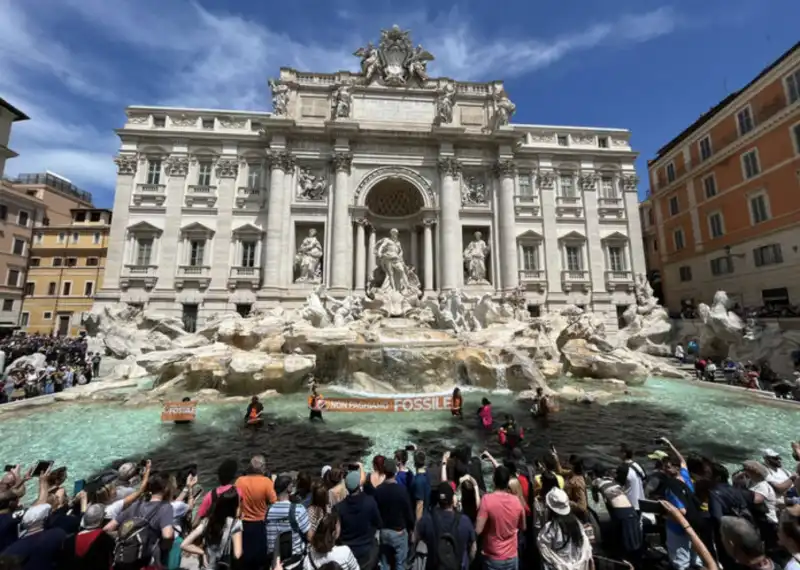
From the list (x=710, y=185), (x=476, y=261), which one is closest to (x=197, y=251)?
(x=476, y=261)

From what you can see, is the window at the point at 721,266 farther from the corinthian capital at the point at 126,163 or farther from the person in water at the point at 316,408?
the corinthian capital at the point at 126,163

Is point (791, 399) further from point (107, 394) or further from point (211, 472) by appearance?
point (107, 394)

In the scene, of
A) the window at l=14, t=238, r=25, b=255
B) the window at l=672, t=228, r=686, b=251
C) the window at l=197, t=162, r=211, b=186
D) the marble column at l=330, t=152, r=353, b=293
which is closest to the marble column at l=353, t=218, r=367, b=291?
the marble column at l=330, t=152, r=353, b=293

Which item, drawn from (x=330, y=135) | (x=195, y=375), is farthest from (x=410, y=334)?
(x=330, y=135)

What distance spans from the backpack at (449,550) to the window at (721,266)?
1095 inches

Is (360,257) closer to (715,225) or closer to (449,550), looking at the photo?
(449,550)

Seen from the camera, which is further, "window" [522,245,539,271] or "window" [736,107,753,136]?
"window" [522,245,539,271]

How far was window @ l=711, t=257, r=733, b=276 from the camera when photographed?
2262cm

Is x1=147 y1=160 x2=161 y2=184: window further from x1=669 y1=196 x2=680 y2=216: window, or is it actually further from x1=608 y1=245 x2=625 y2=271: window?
x1=669 y1=196 x2=680 y2=216: window

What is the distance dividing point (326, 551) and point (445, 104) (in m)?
26.2

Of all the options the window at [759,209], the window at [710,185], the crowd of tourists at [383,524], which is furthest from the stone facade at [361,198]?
the crowd of tourists at [383,524]

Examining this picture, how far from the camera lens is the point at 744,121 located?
860 inches

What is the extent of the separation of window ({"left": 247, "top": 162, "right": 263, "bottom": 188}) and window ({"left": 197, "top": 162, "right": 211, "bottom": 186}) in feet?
8.22

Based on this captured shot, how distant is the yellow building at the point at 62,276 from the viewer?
31.9m
